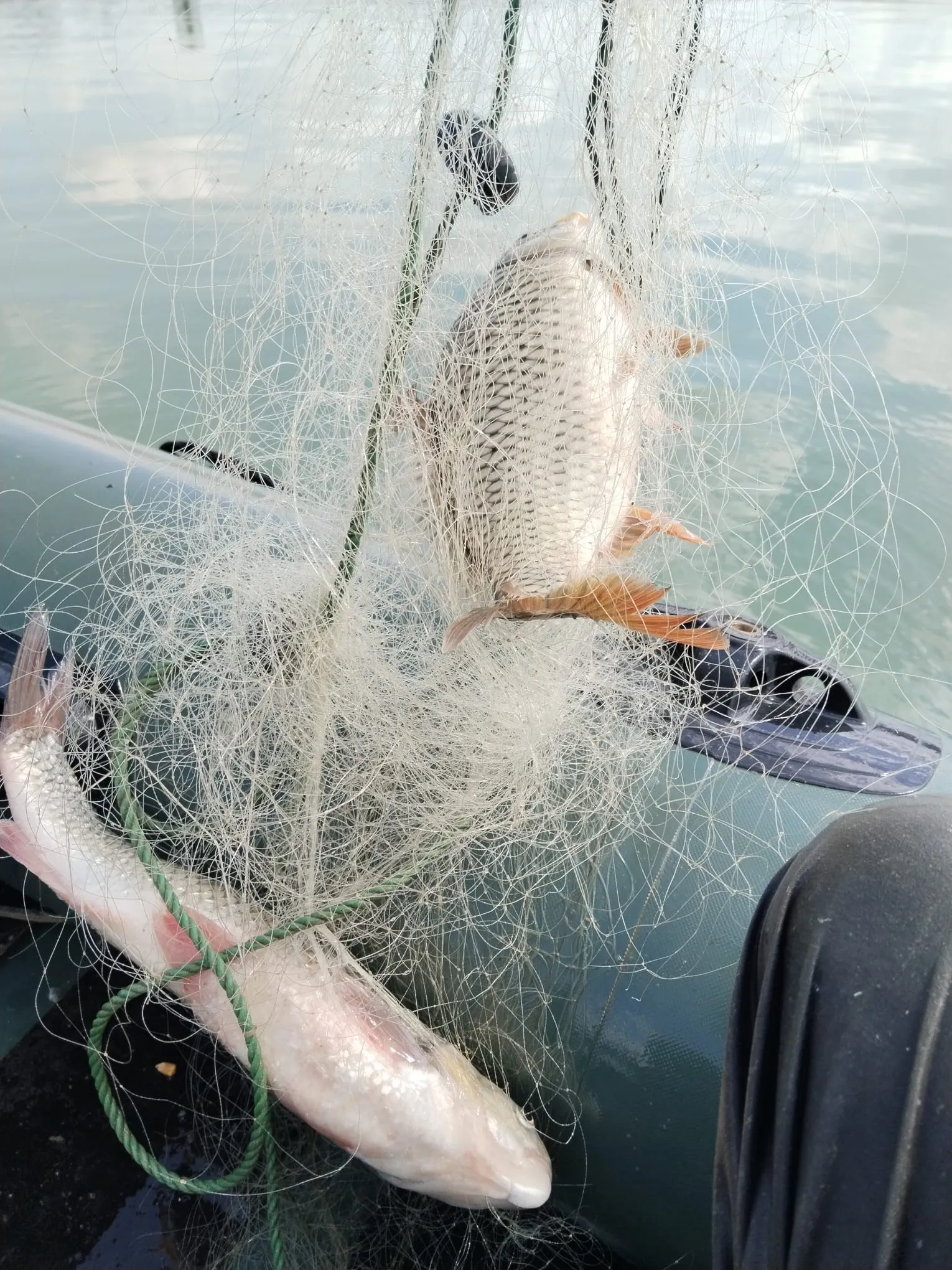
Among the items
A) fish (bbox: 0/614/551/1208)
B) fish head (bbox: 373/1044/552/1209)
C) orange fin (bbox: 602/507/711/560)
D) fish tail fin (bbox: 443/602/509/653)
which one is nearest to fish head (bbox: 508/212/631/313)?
orange fin (bbox: 602/507/711/560)

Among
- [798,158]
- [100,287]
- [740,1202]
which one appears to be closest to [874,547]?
[798,158]

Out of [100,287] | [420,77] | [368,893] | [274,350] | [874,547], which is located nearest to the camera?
[420,77]

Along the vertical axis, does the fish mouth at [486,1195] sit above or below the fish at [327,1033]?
below

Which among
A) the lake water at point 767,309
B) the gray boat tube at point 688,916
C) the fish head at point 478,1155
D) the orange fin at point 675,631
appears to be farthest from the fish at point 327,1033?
the lake water at point 767,309

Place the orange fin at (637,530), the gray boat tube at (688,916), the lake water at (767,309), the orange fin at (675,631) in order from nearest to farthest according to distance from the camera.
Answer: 1. the orange fin at (675,631)
2. the orange fin at (637,530)
3. the gray boat tube at (688,916)
4. the lake water at (767,309)

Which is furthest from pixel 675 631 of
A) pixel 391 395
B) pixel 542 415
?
pixel 391 395

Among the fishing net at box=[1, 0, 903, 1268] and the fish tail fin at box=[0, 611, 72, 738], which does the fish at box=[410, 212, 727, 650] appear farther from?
the fish tail fin at box=[0, 611, 72, 738]

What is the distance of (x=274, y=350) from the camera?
2.18 meters

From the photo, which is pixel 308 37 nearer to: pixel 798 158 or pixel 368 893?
pixel 798 158

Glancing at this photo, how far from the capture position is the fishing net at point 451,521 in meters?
1.01

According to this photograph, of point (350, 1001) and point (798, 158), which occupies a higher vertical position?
point (798, 158)

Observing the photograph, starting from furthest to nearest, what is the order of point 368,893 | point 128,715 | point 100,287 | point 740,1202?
point 100,287
point 128,715
point 368,893
point 740,1202

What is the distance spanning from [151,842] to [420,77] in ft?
3.22

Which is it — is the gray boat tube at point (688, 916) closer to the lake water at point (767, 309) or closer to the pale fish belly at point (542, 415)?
the lake water at point (767, 309)
